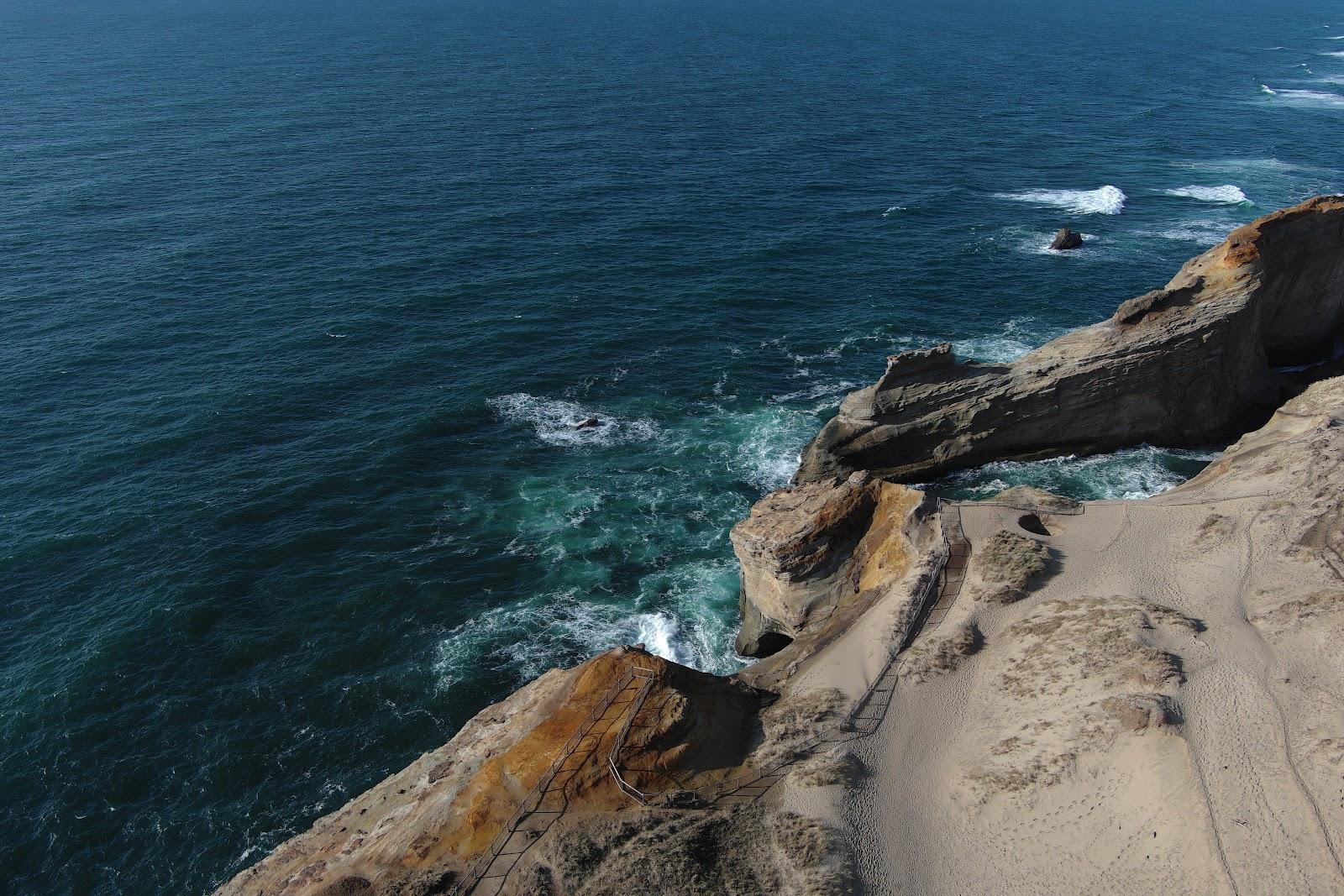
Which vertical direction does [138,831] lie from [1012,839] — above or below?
below

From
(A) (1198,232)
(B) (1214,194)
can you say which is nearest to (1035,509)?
(A) (1198,232)

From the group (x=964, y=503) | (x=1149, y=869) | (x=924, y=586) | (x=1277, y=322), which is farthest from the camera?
(x=1277, y=322)

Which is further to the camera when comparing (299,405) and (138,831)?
(299,405)

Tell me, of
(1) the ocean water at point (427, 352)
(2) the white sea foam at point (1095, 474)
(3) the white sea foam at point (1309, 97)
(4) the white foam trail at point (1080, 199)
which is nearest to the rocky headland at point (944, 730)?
(2) the white sea foam at point (1095, 474)

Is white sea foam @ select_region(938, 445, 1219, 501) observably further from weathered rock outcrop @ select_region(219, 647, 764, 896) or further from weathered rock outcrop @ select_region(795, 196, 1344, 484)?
weathered rock outcrop @ select_region(219, 647, 764, 896)

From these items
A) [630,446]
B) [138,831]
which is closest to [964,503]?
[630,446]

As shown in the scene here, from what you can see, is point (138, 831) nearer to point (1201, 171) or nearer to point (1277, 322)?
point (1277, 322)

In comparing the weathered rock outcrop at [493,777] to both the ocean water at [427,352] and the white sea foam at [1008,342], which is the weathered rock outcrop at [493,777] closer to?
the ocean water at [427,352]
